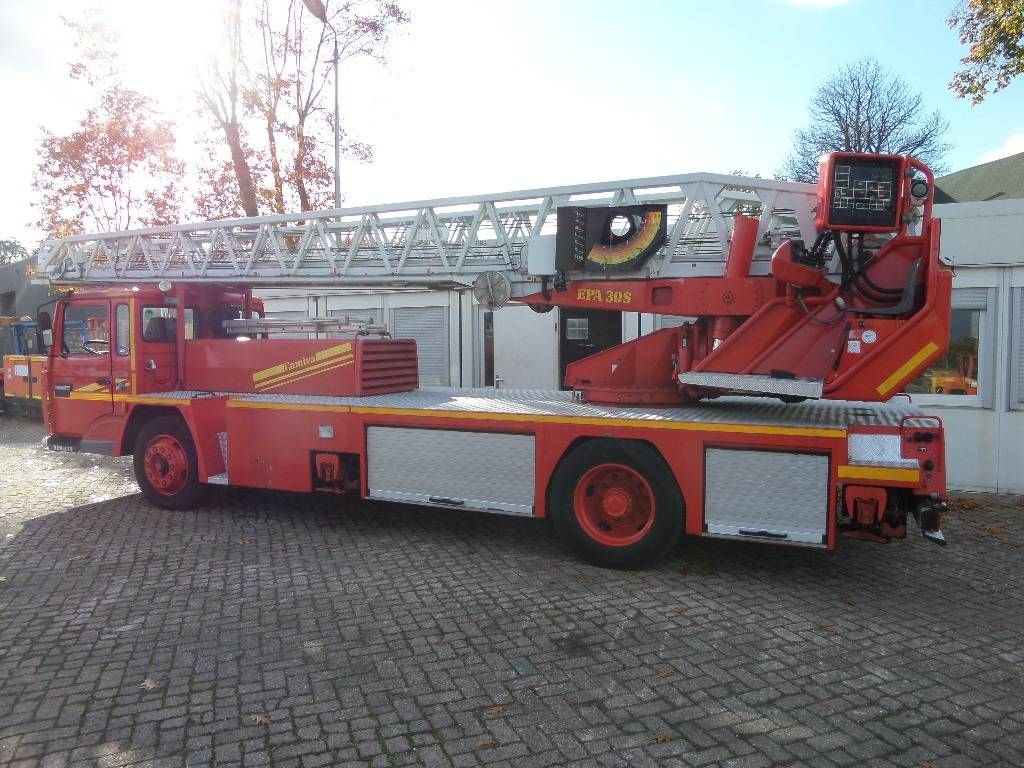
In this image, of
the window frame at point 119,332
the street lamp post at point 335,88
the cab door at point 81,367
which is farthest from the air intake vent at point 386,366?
the street lamp post at point 335,88

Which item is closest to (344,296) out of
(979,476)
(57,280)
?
(57,280)

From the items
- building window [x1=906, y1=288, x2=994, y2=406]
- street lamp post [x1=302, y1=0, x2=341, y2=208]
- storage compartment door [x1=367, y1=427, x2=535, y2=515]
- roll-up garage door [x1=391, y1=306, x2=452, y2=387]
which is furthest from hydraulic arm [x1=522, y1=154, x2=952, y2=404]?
street lamp post [x1=302, y1=0, x2=341, y2=208]

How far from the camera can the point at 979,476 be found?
9.16 m

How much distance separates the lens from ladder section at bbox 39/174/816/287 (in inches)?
246

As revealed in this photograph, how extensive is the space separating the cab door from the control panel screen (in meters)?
7.58

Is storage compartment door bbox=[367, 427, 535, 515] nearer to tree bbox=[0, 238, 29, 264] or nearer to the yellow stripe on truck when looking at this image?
the yellow stripe on truck

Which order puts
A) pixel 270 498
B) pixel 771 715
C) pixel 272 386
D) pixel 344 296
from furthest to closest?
pixel 344 296, pixel 270 498, pixel 272 386, pixel 771 715

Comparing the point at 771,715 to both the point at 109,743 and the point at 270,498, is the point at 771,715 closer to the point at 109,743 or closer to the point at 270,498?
the point at 109,743

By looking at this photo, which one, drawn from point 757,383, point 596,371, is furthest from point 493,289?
point 757,383

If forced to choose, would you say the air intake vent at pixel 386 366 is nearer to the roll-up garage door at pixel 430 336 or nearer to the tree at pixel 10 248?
the roll-up garage door at pixel 430 336

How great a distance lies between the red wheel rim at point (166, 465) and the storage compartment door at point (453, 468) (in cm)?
247

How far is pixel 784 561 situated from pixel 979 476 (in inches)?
178

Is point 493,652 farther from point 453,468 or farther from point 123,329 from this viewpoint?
point 123,329

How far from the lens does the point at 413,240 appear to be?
25.6 ft
